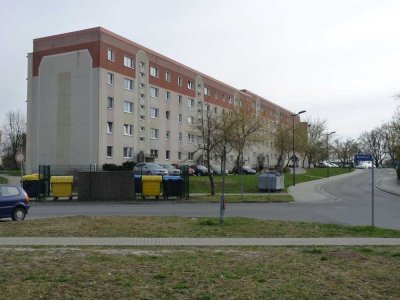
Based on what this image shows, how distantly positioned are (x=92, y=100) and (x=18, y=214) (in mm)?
34297

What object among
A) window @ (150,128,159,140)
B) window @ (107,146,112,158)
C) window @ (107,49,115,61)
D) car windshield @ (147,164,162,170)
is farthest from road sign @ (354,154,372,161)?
window @ (150,128,159,140)

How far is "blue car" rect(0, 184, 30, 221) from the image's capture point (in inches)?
669

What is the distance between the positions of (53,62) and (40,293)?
164 feet

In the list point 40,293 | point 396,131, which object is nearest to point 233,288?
point 40,293

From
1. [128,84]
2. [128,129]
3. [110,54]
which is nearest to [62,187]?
[110,54]

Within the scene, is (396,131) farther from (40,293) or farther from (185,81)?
(40,293)

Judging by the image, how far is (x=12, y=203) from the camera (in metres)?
17.2

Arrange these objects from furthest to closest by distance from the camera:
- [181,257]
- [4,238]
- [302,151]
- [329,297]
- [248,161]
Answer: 1. [248,161]
2. [302,151]
3. [4,238]
4. [181,257]
5. [329,297]

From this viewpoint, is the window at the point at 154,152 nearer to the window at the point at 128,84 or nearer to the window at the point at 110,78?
the window at the point at 128,84

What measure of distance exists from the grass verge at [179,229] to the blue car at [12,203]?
235 cm

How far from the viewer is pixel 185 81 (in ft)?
224

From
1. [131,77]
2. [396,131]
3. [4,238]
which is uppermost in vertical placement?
[131,77]

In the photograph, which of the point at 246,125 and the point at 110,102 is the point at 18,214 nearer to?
the point at 110,102

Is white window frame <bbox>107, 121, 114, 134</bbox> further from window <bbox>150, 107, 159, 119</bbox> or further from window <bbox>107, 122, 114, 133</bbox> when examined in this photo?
window <bbox>150, 107, 159, 119</bbox>
